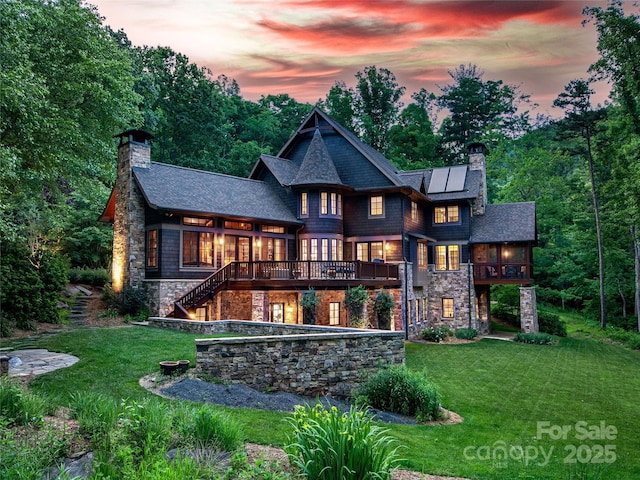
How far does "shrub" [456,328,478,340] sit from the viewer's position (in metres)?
25.5

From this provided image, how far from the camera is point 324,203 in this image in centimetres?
2564

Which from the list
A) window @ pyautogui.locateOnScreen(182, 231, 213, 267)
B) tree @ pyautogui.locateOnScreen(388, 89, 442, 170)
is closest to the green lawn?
window @ pyautogui.locateOnScreen(182, 231, 213, 267)

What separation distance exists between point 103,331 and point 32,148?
667 cm

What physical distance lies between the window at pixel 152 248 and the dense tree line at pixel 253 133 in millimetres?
3259

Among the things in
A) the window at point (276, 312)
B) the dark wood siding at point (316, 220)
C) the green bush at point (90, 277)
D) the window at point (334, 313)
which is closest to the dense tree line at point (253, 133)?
the green bush at point (90, 277)

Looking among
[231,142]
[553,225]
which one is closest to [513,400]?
[553,225]

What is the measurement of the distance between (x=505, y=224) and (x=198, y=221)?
17731mm

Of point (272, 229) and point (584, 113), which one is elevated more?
point (584, 113)

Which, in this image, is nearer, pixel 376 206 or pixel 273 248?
pixel 273 248

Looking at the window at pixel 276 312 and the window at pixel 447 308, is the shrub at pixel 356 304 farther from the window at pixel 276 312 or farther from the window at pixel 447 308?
the window at pixel 447 308

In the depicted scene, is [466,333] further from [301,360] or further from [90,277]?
[90,277]

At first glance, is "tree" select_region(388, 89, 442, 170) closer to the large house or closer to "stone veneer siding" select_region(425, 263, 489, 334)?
the large house

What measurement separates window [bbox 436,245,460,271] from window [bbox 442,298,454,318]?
1.87m

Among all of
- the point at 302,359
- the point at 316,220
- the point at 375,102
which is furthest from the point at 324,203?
the point at 375,102
